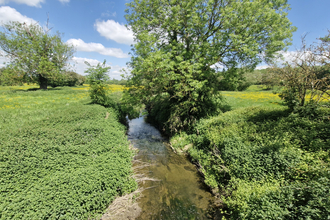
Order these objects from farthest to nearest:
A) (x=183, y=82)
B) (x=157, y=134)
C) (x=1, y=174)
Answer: (x=157, y=134), (x=183, y=82), (x=1, y=174)

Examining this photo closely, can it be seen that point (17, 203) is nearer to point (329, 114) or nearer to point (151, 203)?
point (151, 203)

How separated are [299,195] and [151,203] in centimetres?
489

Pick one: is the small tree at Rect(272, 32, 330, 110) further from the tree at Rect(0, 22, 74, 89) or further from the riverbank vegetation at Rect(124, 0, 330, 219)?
the tree at Rect(0, 22, 74, 89)

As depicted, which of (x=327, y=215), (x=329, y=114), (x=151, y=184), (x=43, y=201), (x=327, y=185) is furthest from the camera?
(x=151, y=184)

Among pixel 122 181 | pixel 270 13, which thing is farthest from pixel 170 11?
pixel 122 181

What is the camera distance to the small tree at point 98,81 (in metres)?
11.5

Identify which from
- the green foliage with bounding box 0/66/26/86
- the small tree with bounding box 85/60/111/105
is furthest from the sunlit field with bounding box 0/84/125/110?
the green foliage with bounding box 0/66/26/86

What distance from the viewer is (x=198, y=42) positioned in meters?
10.5

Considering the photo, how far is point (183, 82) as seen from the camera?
33.5 ft

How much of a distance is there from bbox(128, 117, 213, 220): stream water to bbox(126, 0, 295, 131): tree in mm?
3316

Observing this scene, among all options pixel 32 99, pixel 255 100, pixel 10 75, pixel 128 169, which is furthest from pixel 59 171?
pixel 10 75

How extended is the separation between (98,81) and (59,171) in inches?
327

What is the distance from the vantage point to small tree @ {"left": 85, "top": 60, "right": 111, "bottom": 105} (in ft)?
37.6

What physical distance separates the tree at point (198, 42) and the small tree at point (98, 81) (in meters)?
3.01
